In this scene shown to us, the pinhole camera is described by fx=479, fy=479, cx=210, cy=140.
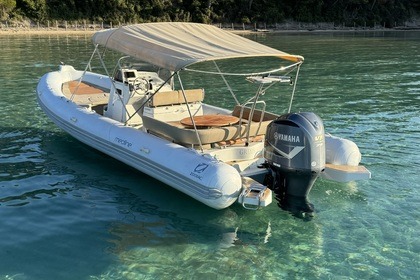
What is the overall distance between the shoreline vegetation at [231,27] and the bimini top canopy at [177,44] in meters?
43.0

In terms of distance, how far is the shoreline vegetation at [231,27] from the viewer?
163 feet

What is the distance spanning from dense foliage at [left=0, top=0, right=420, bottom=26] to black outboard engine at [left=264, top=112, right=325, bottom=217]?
5104cm

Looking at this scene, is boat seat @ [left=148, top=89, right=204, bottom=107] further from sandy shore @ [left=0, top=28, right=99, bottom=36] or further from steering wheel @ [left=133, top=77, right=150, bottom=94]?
Result: sandy shore @ [left=0, top=28, right=99, bottom=36]

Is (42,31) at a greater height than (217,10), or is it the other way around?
(217,10)

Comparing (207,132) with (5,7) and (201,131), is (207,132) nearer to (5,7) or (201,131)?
(201,131)

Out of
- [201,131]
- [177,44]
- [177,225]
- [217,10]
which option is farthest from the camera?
[217,10]

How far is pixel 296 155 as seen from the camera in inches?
233

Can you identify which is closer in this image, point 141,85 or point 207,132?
point 207,132

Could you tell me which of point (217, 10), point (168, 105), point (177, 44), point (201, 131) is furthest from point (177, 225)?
point (217, 10)

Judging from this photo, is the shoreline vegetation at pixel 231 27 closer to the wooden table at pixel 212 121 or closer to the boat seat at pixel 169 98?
the boat seat at pixel 169 98

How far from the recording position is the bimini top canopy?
6578mm

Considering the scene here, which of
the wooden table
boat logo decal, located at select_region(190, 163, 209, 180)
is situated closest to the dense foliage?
the wooden table

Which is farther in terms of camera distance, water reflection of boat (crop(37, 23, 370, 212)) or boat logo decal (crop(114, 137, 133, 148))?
boat logo decal (crop(114, 137, 133, 148))

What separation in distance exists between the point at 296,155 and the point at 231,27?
2342 inches
